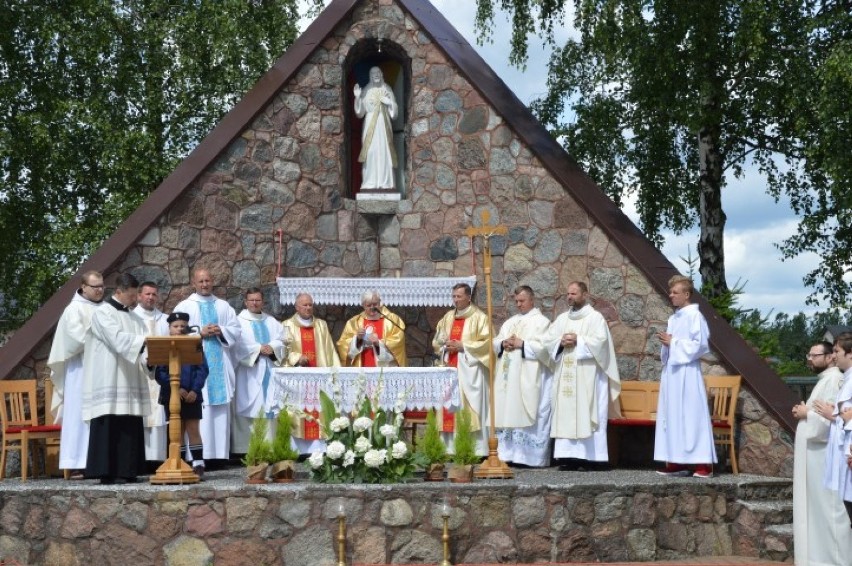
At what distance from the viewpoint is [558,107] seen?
2192 centimetres

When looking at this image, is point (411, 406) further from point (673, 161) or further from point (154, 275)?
point (673, 161)

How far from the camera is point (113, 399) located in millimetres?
11500

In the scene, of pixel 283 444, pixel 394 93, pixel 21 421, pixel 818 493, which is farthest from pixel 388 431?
pixel 394 93

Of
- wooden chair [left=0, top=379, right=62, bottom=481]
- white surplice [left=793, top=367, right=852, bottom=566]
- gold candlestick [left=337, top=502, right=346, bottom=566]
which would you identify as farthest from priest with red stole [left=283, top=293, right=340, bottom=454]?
white surplice [left=793, top=367, right=852, bottom=566]

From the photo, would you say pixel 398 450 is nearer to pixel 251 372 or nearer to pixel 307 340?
pixel 251 372

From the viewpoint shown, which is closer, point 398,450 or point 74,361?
point 398,450

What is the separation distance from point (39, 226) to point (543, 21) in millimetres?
9213

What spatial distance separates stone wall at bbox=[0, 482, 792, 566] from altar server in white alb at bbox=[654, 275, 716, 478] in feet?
2.95

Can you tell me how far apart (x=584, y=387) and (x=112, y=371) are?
4411mm

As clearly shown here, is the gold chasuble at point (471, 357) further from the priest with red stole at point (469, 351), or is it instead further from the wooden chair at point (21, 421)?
the wooden chair at point (21, 421)

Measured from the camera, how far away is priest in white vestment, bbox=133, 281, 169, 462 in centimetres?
1292

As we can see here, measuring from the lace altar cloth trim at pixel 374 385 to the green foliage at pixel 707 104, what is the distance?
4138mm

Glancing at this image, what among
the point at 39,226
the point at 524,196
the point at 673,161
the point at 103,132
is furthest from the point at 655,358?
the point at 39,226

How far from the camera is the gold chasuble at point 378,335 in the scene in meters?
14.3
